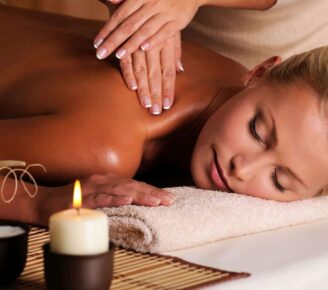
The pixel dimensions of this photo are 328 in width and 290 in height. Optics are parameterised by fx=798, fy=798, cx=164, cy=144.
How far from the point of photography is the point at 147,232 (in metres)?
1.34

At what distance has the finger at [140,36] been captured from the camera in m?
1.78

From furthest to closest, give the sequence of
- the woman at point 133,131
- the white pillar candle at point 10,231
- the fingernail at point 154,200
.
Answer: the woman at point 133,131 → the fingernail at point 154,200 → the white pillar candle at point 10,231

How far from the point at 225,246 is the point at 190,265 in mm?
194

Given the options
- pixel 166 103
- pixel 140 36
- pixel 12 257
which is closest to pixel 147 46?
pixel 140 36

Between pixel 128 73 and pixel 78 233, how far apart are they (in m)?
0.82

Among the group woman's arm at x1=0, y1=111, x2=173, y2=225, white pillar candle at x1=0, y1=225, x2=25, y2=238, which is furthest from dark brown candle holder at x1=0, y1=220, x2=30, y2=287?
woman's arm at x1=0, y1=111, x2=173, y2=225

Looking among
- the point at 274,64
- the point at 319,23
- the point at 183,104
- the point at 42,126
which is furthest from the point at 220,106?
the point at 319,23

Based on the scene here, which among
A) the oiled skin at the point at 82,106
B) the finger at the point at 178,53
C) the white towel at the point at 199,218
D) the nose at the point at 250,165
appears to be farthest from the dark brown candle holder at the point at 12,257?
the finger at the point at 178,53

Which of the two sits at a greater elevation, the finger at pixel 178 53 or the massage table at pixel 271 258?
the finger at pixel 178 53

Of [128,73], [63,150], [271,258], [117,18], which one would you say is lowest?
[271,258]

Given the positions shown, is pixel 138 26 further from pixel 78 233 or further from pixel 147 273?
pixel 78 233

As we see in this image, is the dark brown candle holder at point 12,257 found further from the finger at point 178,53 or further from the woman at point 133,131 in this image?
the finger at point 178,53

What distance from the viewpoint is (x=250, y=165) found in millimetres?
1635

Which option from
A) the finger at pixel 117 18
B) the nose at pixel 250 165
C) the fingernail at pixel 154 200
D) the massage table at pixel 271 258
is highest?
the finger at pixel 117 18
